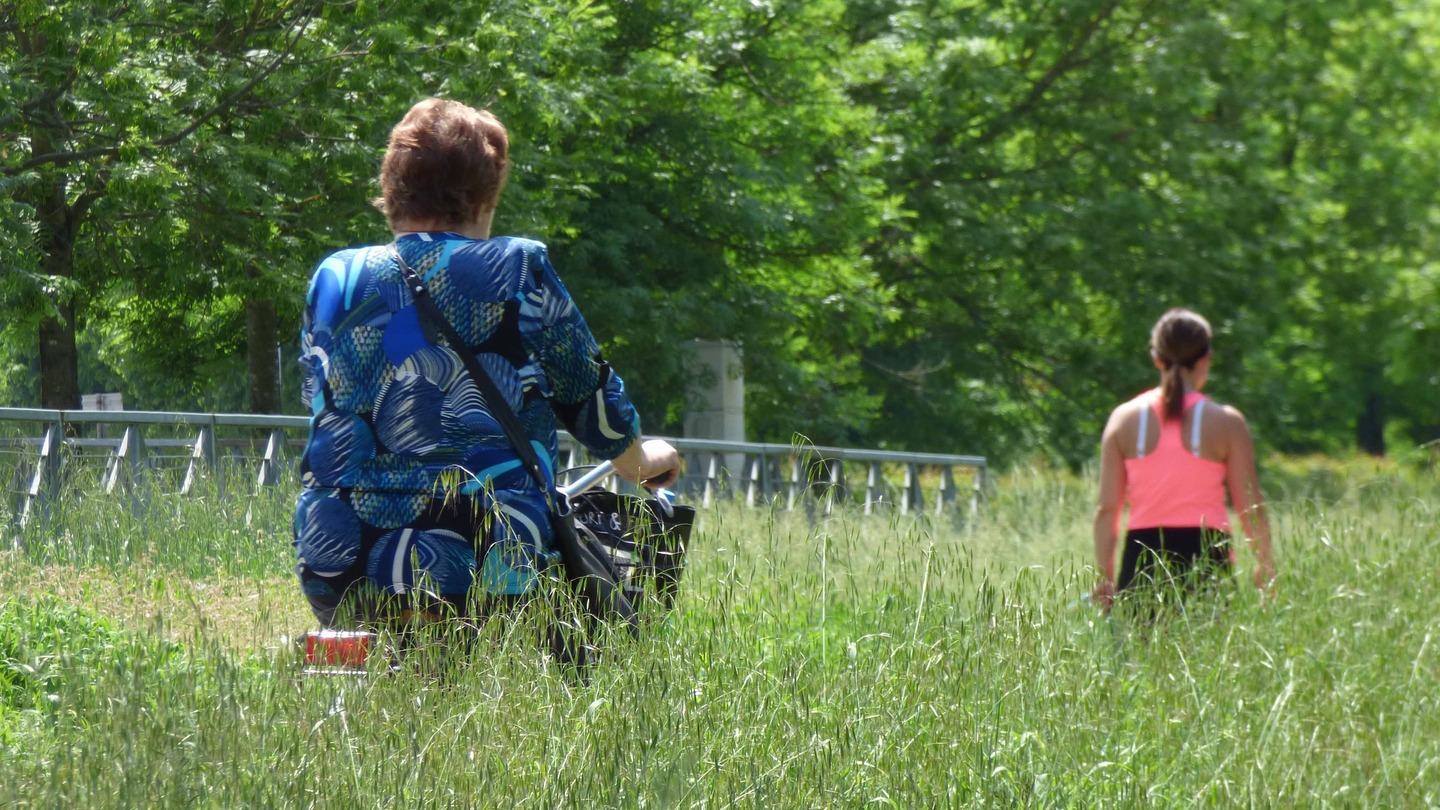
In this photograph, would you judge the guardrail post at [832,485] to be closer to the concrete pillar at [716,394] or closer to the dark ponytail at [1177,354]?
the dark ponytail at [1177,354]

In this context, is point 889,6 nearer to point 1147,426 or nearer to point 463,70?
point 463,70

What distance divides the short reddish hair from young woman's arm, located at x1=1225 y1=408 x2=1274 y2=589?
3641 mm

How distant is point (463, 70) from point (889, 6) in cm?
1464

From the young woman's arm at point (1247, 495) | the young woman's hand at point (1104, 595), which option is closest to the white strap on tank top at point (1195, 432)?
the young woman's arm at point (1247, 495)

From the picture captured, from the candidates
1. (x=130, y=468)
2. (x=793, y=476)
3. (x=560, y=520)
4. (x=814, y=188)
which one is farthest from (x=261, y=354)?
(x=814, y=188)

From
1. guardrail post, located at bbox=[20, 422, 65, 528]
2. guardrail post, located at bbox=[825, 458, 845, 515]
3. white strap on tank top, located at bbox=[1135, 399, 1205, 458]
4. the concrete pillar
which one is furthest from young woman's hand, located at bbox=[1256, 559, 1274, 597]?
the concrete pillar

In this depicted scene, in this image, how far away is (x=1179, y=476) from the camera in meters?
6.47

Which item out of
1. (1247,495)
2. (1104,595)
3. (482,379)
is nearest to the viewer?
(482,379)

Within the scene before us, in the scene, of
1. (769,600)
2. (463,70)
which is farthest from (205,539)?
(463,70)

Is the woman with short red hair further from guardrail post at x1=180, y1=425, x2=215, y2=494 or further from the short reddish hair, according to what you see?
guardrail post at x1=180, y1=425, x2=215, y2=494

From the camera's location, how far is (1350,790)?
4.73 metres

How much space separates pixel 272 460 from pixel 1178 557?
4.05 m

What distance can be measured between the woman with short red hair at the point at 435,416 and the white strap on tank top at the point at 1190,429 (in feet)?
11.3

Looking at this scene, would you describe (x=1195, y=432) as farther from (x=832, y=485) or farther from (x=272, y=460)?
(x=272, y=460)
